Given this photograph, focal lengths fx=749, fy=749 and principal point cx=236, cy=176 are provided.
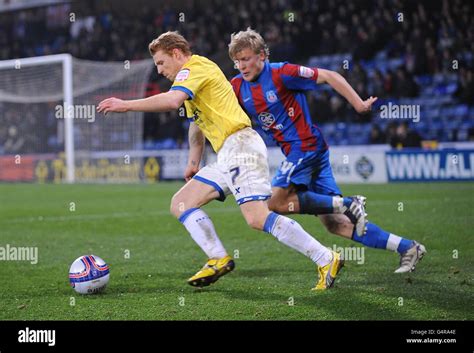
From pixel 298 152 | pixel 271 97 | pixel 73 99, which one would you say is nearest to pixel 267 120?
pixel 271 97

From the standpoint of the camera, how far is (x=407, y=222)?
10.3m

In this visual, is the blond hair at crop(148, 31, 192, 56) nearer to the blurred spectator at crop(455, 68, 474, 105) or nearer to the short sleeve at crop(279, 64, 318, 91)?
the short sleeve at crop(279, 64, 318, 91)

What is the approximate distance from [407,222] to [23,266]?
17.3 feet

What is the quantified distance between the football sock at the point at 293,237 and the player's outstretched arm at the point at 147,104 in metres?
1.13

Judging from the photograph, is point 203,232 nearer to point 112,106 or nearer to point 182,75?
point 182,75

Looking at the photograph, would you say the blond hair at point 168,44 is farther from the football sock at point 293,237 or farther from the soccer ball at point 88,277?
the soccer ball at point 88,277

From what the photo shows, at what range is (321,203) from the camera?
6.39 meters

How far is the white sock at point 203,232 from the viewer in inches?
234

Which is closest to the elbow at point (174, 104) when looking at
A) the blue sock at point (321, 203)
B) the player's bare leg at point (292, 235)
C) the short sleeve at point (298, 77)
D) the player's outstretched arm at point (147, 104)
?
the player's outstretched arm at point (147, 104)

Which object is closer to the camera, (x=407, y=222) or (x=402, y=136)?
(x=407, y=222)
